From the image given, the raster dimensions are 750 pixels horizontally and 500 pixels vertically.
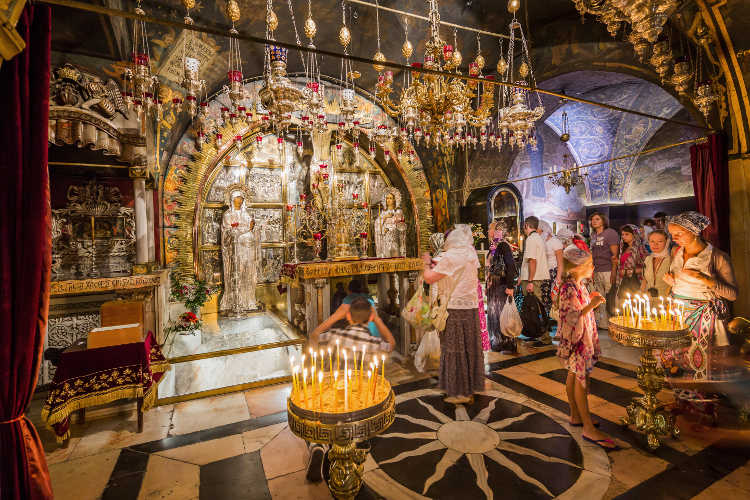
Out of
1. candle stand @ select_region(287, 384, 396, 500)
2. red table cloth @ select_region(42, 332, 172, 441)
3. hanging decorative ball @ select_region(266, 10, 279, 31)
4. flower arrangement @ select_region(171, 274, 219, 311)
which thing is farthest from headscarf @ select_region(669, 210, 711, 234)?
flower arrangement @ select_region(171, 274, 219, 311)

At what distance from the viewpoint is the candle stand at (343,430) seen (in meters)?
1.80

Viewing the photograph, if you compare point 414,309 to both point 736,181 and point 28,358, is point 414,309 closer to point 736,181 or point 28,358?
point 28,358

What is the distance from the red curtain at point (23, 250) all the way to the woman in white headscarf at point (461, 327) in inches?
121

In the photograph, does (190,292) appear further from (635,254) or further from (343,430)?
(635,254)

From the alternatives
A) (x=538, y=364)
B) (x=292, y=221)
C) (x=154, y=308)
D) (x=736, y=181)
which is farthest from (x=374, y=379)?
(x=292, y=221)

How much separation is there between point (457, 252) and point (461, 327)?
0.87m

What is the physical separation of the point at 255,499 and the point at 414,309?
250 cm

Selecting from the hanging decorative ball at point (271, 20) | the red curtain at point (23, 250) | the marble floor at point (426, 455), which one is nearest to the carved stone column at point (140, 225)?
the marble floor at point (426, 455)

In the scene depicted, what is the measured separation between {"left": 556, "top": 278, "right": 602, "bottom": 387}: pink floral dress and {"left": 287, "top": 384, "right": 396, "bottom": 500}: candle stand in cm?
199

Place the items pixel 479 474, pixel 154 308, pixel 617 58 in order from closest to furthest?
pixel 479 474 < pixel 154 308 < pixel 617 58

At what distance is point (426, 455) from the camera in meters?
3.01

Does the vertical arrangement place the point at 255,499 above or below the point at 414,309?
below

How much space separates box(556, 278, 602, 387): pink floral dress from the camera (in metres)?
3.07

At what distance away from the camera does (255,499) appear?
8.36 ft
